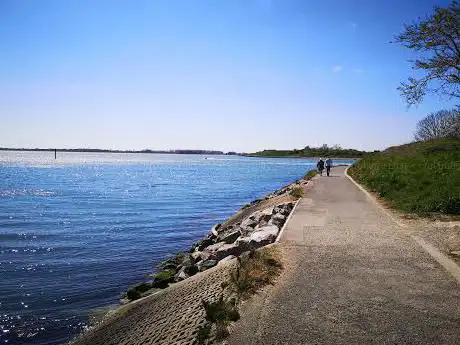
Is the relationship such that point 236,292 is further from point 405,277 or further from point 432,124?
point 432,124

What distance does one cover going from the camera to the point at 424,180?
2119 centimetres

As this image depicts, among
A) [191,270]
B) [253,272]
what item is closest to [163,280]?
[191,270]

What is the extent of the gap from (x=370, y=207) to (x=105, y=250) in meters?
10.6

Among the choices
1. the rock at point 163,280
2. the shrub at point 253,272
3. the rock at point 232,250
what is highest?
the shrub at point 253,272

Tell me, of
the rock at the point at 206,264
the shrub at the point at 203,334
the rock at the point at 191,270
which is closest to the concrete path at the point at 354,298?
the shrub at the point at 203,334

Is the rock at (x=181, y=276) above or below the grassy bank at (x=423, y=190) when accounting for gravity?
below

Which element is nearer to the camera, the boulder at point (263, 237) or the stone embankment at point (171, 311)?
the stone embankment at point (171, 311)

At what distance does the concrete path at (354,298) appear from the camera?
A: 5.23 meters

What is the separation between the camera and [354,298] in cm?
647

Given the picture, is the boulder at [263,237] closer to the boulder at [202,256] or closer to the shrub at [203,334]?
the boulder at [202,256]

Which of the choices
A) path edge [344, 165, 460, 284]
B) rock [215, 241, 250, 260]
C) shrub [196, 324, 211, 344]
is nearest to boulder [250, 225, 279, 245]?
rock [215, 241, 250, 260]

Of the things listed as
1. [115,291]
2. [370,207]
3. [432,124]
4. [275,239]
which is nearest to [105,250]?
[115,291]

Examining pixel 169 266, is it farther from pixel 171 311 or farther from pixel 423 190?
pixel 423 190

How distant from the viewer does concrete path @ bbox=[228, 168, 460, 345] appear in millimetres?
5227
